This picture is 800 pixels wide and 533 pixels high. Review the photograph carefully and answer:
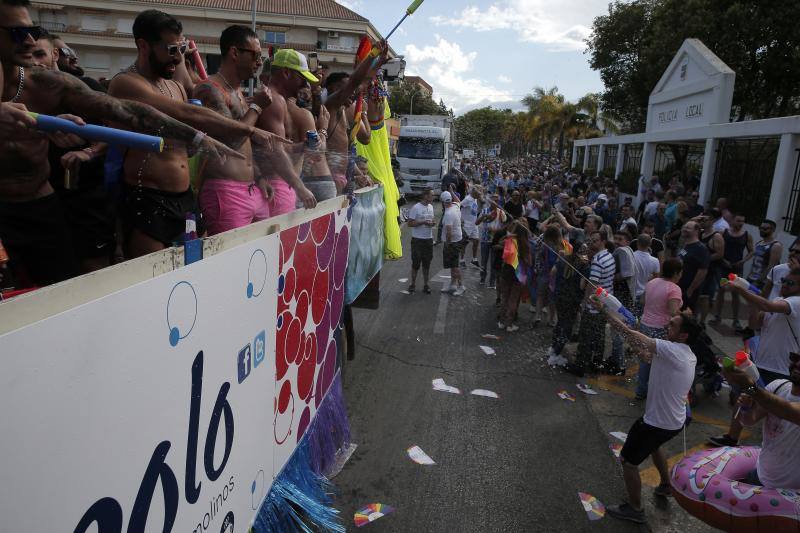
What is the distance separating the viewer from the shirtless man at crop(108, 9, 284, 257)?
7.66 ft

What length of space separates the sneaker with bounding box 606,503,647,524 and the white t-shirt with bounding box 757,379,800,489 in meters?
0.83

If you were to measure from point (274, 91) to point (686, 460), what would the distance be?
3785mm

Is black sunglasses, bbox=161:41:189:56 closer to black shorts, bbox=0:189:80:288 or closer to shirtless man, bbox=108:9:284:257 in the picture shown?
shirtless man, bbox=108:9:284:257

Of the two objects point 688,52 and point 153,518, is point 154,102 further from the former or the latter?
point 688,52

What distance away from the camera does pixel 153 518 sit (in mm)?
1514

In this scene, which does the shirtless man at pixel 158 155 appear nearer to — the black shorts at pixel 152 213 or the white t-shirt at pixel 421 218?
the black shorts at pixel 152 213

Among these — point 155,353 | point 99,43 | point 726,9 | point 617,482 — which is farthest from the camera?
point 99,43

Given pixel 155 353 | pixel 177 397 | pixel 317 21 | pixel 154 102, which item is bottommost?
pixel 177 397

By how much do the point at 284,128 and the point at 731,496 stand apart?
145 inches

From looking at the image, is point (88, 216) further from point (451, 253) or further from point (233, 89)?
point (451, 253)

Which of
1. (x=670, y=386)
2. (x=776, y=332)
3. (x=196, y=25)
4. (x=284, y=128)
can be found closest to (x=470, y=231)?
(x=776, y=332)

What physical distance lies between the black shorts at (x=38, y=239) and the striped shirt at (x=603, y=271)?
5333 millimetres

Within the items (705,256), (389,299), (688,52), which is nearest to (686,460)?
(705,256)

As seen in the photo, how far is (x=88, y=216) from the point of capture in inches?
95.1
